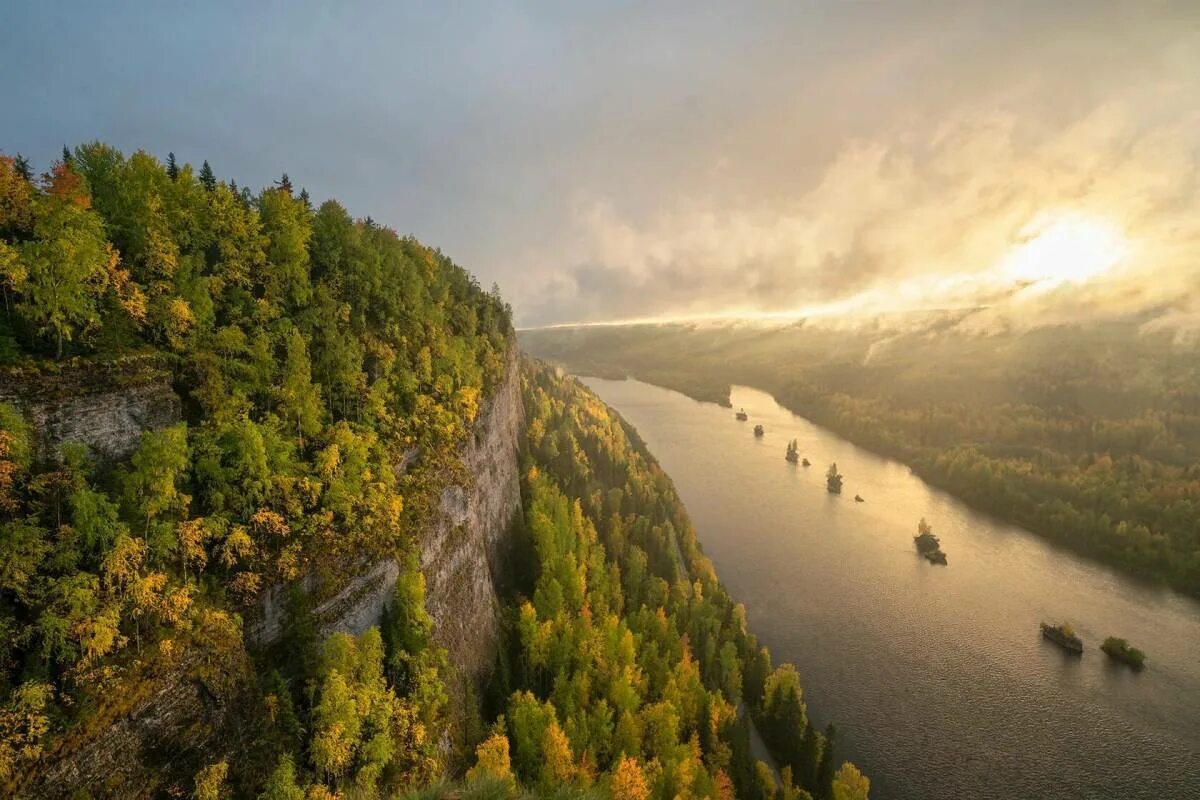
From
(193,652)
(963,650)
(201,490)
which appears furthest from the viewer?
(963,650)

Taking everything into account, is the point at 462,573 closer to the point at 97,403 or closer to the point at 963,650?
the point at 97,403

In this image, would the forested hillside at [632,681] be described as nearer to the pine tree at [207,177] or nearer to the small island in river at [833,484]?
the pine tree at [207,177]

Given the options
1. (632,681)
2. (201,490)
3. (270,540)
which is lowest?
(632,681)

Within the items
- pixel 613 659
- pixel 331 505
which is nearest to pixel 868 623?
pixel 613 659

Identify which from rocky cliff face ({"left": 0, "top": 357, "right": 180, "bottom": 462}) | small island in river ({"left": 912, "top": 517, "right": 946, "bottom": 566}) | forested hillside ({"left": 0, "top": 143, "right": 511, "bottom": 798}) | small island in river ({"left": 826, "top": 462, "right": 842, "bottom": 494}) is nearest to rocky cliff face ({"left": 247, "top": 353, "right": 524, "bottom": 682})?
forested hillside ({"left": 0, "top": 143, "right": 511, "bottom": 798})

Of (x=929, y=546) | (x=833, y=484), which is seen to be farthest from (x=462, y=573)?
(x=833, y=484)

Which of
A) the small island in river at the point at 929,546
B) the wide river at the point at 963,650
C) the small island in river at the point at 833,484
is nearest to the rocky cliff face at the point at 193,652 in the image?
the wide river at the point at 963,650
